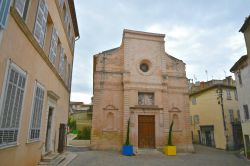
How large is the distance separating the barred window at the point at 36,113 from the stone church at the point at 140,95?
8754 mm

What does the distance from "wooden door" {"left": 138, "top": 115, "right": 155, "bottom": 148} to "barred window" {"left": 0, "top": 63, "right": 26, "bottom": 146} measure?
11.8m

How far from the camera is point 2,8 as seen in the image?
3.53 metres

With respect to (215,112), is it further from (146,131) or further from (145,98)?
(146,131)

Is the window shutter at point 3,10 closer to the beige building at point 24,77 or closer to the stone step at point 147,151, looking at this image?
the beige building at point 24,77

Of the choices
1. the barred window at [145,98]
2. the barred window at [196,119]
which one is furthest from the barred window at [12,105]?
the barred window at [196,119]

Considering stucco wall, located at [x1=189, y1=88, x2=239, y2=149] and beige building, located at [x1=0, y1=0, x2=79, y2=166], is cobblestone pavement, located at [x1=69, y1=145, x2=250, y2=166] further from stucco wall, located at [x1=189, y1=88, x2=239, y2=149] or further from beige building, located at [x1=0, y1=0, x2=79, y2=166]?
stucco wall, located at [x1=189, y1=88, x2=239, y2=149]

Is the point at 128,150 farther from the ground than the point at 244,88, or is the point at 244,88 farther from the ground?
the point at 244,88

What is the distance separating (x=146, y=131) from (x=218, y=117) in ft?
32.5

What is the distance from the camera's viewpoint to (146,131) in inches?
613

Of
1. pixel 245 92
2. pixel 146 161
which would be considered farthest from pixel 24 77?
pixel 245 92

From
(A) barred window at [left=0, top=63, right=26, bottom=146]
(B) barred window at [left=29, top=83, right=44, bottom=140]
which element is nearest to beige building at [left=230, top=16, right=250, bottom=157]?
(B) barred window at [left=29, top=83, right=44, bottom=140]

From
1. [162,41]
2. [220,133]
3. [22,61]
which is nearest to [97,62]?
[162,41]

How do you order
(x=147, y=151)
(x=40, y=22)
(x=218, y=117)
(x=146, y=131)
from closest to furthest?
(x=40, y=22), (x=147, y=151), (x=146, y=131), (x=218, y=117)

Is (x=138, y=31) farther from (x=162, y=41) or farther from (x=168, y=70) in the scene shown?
(x=168, y=70)
